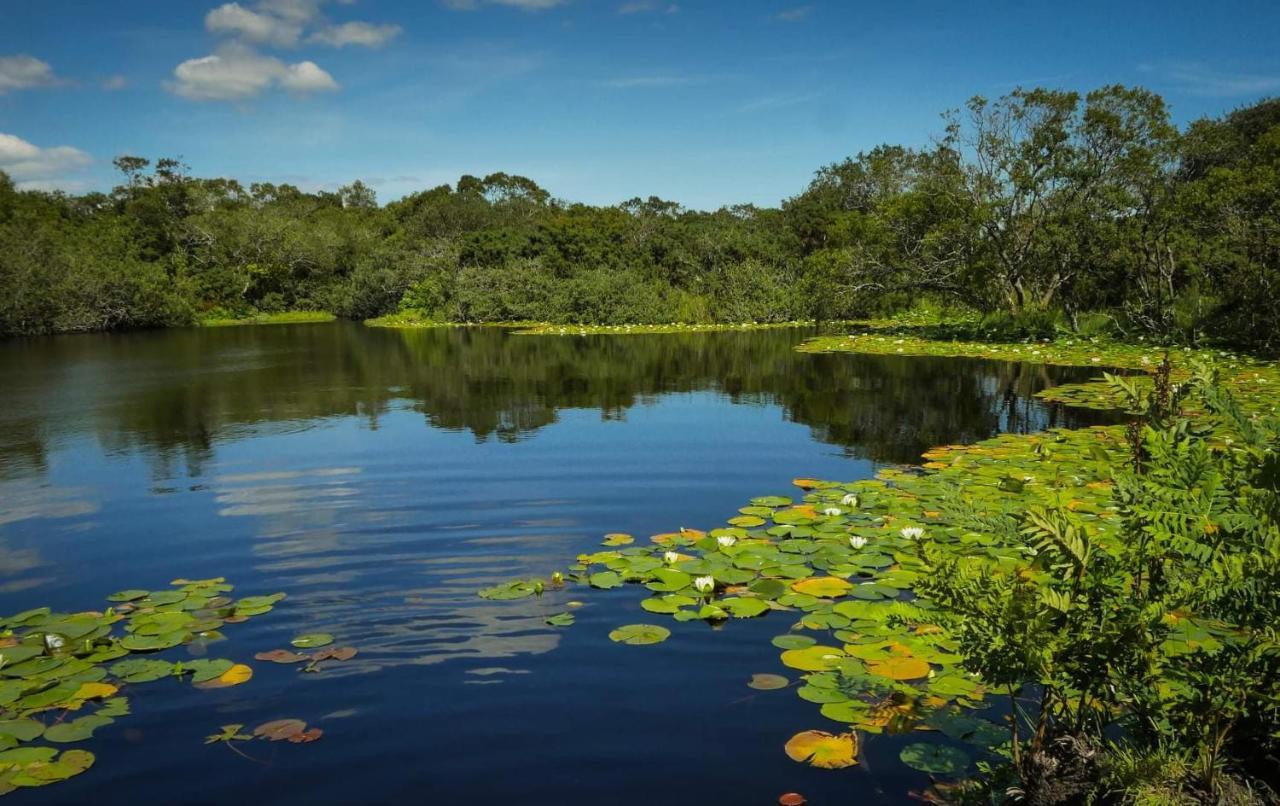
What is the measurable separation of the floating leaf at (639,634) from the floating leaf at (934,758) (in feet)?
5.18

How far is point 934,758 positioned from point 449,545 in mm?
4156

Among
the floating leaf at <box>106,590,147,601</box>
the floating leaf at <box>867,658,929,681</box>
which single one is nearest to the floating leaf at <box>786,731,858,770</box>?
the floating leaf at <box>867,658,929,681</box>

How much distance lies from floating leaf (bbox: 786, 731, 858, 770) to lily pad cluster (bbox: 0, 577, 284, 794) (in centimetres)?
293

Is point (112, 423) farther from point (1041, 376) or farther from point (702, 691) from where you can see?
point (1041, 376)

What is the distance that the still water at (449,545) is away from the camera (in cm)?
338

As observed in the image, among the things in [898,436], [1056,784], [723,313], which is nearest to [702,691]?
[1056,784]

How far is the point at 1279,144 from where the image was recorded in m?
17.5

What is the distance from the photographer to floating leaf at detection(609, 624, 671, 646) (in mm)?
4492

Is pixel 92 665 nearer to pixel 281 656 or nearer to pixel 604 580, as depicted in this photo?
pixel 281 656

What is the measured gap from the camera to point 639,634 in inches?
180

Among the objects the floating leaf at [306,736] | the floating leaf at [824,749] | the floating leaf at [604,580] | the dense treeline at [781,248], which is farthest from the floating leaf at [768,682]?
the dense treeline at [781,248]

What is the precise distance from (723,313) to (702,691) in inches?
1156

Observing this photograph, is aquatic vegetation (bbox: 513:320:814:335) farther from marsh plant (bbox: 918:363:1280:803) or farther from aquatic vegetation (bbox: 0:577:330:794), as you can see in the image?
marsh plant (bbox: 918:363:1280:803)

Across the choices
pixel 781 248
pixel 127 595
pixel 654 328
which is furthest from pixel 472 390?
pixel 781 248
